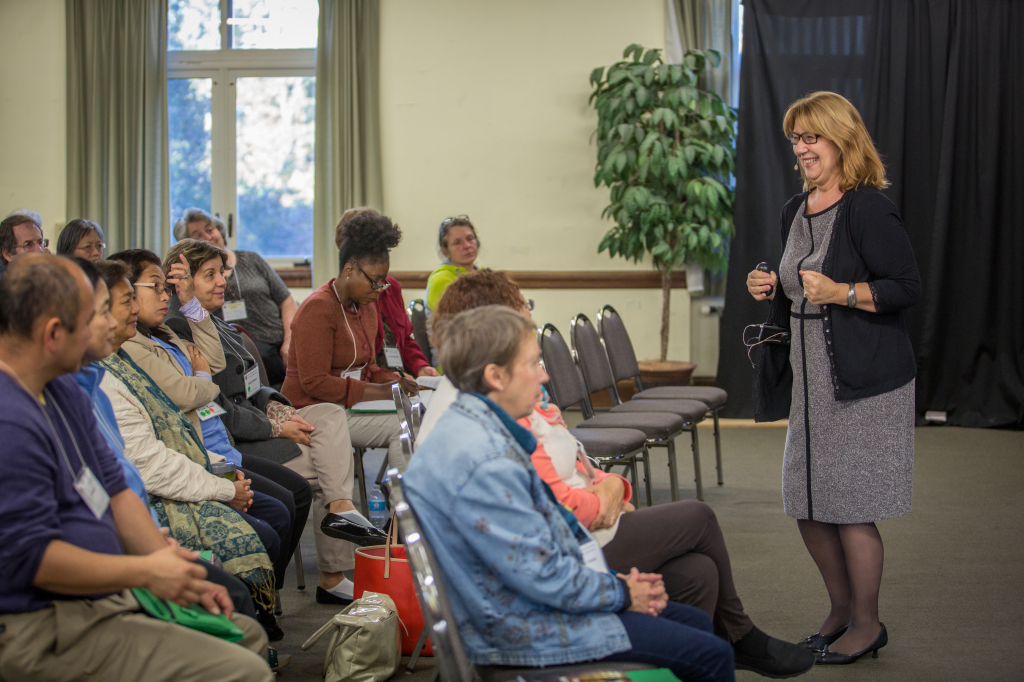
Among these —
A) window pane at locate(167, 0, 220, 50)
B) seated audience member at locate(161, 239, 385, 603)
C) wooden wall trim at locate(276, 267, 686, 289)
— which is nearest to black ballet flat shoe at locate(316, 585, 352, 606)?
seated audience member at locate(161, 239, 385, 603)

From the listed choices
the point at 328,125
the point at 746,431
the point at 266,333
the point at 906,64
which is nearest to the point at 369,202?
the point at 328,125

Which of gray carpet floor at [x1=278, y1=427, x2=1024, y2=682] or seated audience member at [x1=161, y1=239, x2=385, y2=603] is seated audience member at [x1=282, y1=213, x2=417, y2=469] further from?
gray carpet floor at [x1=278, y1=427, x2=1024, y2=682]

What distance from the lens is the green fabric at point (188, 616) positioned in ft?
4.83

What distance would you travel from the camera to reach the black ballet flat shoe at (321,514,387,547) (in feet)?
8.61

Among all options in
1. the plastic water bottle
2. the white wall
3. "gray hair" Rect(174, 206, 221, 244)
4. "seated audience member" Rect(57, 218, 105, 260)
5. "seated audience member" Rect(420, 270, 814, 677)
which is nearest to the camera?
"seated audience member" Rect(420, 270, 814, 677)

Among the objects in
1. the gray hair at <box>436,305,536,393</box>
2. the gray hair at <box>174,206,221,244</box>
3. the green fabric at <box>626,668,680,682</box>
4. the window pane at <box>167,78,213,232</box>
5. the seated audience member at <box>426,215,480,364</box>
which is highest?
the window pane at <box>167,78,213,232</box>

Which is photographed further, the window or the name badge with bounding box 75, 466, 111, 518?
the window

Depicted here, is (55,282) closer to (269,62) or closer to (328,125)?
(328,125)

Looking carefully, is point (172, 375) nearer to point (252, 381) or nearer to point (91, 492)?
point (252, 381)

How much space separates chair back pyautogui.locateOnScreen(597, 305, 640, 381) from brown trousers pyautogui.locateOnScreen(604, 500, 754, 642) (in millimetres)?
2375

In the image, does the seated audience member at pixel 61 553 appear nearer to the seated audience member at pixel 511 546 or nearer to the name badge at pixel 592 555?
the seated audience member at pixel 511 546

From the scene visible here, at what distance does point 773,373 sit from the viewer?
2523mm

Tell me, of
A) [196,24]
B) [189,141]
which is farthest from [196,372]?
[196,24]

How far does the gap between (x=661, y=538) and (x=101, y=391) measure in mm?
1219
